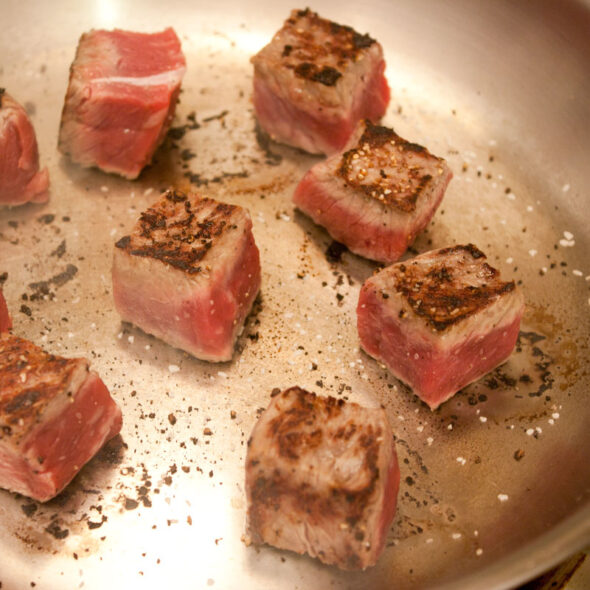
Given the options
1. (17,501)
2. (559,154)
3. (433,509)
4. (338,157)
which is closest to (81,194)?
(338,157)

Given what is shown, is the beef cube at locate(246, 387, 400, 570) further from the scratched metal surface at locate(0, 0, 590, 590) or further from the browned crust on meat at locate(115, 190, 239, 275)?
the browned crust on meat at locate(115, 190, 239, 275)

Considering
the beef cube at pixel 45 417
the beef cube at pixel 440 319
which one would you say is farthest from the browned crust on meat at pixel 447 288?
the beef cube at pixel 45 417

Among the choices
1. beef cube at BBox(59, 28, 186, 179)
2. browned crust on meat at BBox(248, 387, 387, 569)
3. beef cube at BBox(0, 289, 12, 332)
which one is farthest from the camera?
beef cube at BBox(59, 28, 186, 179)

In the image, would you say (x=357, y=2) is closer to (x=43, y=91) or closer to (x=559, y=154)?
(x=559, y=154)

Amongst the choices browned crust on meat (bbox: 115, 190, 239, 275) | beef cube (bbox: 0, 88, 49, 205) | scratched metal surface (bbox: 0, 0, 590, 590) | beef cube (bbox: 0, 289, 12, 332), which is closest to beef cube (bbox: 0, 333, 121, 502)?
scratched metal surface (bbox: 0, 0, 590, 590)

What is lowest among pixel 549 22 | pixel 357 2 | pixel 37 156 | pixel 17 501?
pixel 17 501

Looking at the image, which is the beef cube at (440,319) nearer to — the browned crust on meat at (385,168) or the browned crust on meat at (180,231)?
the browned crust on meat at (385,168)
